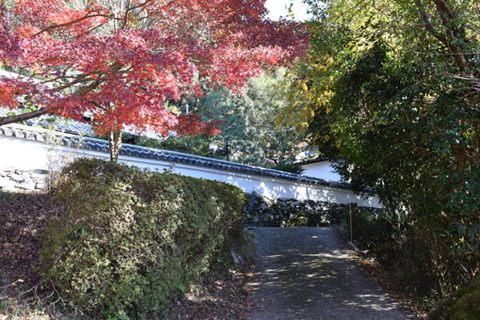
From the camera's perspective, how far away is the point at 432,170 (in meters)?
5.66

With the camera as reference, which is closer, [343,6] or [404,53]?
[404,53]

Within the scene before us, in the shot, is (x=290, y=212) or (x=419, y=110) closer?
(x=419, y=110)

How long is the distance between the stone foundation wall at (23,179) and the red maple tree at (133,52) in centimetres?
242

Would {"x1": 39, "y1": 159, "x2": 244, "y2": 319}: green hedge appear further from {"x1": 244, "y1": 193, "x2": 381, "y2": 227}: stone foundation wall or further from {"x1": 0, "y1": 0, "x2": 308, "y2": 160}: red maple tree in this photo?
{"x1": 244, "y1": 193, "x2": 381, "y2": 227}: stone foundation wall

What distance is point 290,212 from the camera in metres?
14.5

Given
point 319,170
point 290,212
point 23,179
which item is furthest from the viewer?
point 319,170

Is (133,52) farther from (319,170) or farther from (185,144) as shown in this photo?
(319,170)

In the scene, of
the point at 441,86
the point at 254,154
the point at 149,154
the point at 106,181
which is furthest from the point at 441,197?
the point at 254,154

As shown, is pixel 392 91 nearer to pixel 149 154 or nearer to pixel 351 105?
pixel 351 105

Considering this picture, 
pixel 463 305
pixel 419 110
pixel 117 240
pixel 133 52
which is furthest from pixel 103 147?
pixel 463 305

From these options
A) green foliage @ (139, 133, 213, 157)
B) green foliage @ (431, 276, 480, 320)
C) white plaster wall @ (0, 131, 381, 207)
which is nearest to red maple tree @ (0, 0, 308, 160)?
white plaster wall @ (0, 131, 381, 207)

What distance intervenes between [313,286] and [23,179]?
6.40m

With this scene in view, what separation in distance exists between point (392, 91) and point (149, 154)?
664 centimetres

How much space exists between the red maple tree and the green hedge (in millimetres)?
804
